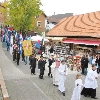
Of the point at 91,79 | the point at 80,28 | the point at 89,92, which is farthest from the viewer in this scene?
the point at 80,28

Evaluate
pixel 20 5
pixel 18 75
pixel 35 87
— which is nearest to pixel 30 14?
pixel 20 5

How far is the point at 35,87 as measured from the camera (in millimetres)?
13406

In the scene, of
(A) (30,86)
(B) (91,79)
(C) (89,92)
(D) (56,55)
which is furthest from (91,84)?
(D) (56,55)

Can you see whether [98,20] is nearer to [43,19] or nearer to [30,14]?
[30,14]

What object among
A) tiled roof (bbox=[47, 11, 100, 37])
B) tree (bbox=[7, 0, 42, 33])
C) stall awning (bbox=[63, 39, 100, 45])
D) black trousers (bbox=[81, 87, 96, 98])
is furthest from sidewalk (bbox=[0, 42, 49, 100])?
tree (bbox=[7, 0, 42, 33])

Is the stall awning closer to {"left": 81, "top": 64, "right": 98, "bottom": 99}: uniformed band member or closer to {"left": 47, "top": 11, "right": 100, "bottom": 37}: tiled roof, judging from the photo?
{"left": 47, "top": 11, "right": 100, "bottom": 37}: tiled roof

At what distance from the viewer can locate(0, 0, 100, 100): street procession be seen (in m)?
12.2

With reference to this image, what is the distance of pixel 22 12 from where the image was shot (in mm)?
36000

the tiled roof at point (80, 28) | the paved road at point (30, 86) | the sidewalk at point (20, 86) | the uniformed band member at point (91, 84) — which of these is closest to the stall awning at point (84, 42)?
the tiled roof at point (80, 28)

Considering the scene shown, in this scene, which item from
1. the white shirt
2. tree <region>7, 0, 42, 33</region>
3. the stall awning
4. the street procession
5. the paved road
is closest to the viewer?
the paved road

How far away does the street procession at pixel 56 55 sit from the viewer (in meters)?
12.2

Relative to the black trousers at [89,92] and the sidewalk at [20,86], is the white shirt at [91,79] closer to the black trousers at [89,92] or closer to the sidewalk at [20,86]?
the black trousers at [89,92]

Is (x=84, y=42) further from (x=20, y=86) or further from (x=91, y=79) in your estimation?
(x=91, y=79)

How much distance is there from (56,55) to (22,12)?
45.3 ft
